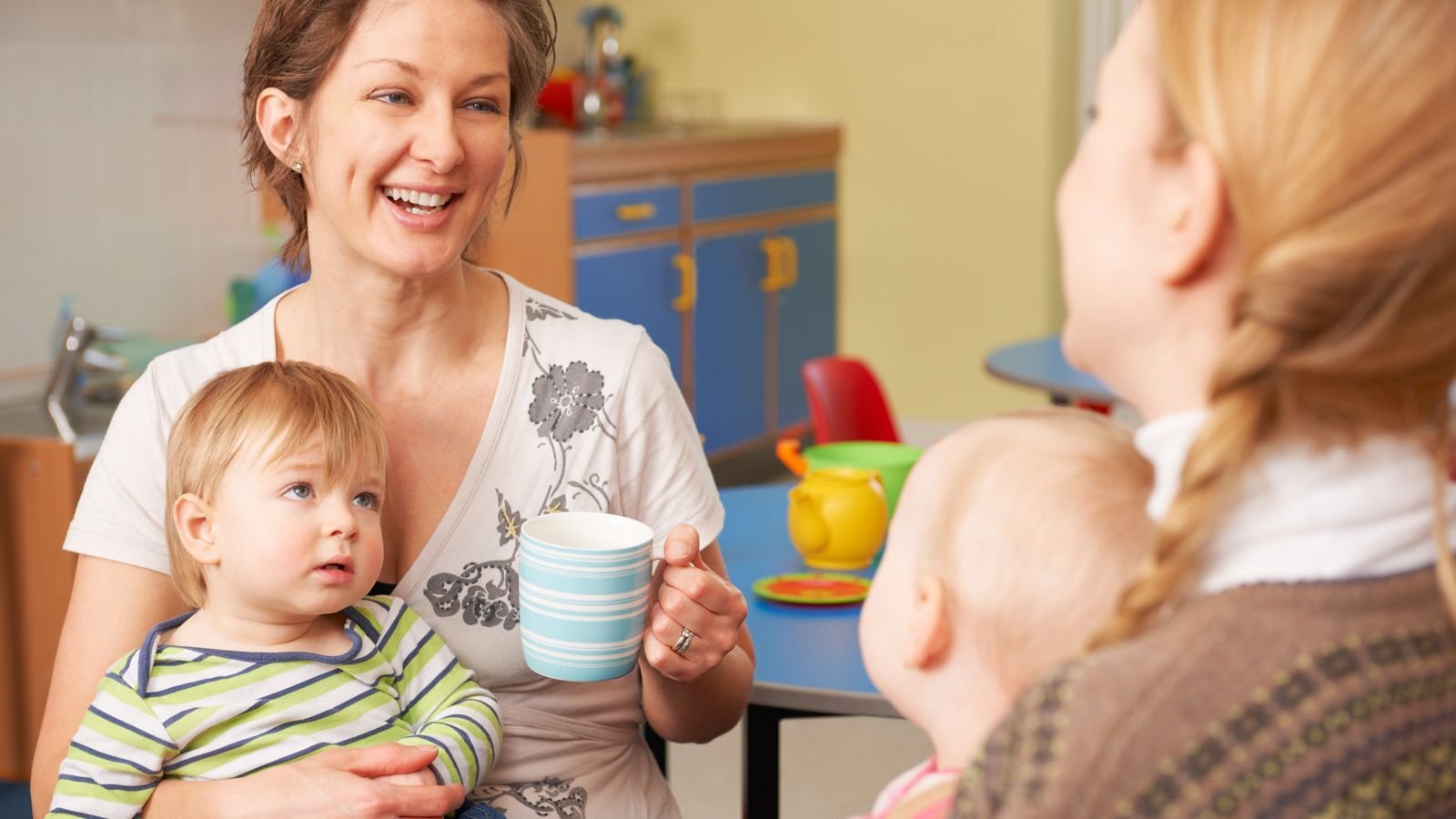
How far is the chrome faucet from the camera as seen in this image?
300 cm

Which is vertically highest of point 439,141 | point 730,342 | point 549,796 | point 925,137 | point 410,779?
point 439,141

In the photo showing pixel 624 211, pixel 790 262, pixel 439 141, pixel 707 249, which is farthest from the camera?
pixel 790 262

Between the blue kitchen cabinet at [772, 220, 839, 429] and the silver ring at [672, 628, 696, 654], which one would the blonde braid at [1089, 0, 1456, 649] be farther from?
the blue kitchen cabinet at [772, 220, 839, 429]

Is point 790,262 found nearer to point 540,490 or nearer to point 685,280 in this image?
point 685,280

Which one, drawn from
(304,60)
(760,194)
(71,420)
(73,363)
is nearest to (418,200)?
(304,60)

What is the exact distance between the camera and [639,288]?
477 cm

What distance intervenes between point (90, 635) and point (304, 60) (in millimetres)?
557

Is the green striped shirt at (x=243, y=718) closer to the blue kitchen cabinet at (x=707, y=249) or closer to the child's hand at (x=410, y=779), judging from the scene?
the child's hand at (x=410, y=779)

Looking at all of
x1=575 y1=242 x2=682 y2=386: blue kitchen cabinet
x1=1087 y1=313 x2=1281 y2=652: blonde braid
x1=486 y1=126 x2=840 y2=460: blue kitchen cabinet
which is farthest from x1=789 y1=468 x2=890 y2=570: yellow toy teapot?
x1=575 y1=242 x2=682 y2=386: blue kitchen cabinet

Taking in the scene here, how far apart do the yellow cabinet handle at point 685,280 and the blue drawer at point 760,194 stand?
17 cm

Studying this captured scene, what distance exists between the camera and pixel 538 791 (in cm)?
149

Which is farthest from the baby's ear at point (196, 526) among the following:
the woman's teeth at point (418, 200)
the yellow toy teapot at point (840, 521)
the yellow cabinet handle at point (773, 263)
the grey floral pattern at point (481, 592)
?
the yellow cabinet handle at point (773, 263)

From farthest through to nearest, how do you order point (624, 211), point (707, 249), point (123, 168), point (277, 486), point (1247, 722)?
point (707, 249) < point (624, 211) < point (123, 168) < point (277, 486) < point (1247, 722)

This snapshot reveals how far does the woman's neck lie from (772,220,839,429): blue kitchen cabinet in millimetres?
3888
